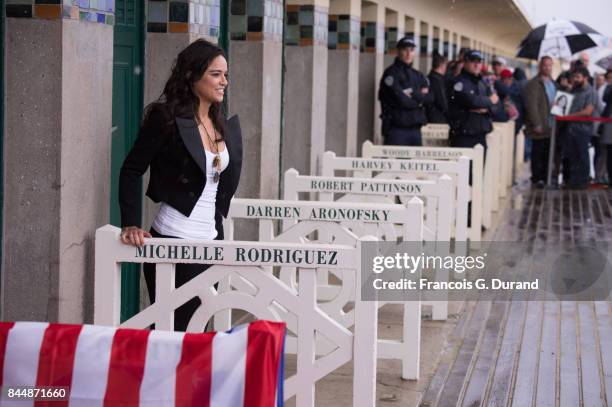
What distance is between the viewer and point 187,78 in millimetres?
5262

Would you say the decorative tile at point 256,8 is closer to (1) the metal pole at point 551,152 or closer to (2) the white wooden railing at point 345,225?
(2) the white wooden railing at point 345,225

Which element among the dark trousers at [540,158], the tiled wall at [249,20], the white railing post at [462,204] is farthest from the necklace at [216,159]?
the dark trousers at [540,158]

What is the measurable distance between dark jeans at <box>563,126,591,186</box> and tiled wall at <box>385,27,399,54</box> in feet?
12.4

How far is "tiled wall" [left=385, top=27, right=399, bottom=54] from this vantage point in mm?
15742

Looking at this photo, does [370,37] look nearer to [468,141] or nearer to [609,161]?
[468,141]

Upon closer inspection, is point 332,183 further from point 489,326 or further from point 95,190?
point 95,190

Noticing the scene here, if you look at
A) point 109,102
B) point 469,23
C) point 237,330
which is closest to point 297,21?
point 109,102

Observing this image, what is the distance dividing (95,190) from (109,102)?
0.42 metres

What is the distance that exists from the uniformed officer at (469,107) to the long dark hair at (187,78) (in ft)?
26.2

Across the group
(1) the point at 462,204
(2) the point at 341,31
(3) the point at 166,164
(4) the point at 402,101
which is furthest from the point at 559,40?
(3) the point at 166,164

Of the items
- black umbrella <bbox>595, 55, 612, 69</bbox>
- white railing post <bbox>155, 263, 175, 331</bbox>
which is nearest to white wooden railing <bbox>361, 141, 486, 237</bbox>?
white railing post <bbox>155, 263, 175, 331</bbox>

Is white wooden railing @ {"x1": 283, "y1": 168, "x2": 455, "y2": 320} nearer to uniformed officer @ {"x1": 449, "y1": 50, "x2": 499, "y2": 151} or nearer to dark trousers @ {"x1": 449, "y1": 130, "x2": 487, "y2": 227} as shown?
uniformed officer @ {"x1": 449, "y1": 50, "x2": 499, "y2": 151}

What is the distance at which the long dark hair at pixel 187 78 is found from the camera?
→ 523 cm

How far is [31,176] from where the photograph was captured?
5234 mm
